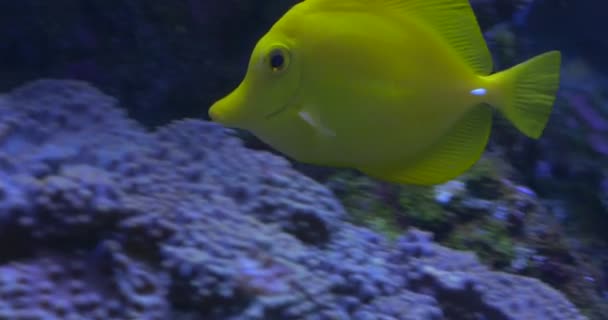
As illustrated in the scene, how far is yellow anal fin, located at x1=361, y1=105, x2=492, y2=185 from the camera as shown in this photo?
1546 millimetres

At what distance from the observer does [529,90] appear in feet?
4.90

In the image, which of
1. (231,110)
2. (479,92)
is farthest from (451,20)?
(231,110)

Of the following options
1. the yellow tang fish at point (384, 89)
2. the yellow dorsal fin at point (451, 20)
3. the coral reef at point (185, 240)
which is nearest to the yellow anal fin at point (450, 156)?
the yellow tang fish at point (384, 89)

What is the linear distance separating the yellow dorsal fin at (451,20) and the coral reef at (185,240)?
0.83 metres

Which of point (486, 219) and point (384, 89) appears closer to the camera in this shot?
point (384, 89)

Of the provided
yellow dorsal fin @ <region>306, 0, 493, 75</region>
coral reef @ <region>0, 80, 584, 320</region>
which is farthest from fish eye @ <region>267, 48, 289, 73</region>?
coral reef @ <region>0, 80, 584, 320</region>

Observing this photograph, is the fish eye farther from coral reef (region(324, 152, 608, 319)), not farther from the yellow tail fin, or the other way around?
coral reef (region(324, 152, 608, 319))

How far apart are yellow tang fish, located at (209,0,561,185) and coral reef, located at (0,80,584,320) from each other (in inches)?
19.2

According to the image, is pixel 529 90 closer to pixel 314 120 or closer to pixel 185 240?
pixel 314 120

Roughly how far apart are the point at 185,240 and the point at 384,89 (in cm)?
78

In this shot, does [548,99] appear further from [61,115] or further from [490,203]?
[61,115]

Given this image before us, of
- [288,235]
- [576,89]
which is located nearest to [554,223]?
[576,89]

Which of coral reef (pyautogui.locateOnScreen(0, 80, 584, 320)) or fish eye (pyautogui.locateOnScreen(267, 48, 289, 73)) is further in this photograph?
coral reef (pyautogui.locateOnScreen(0, 80, 584, 320))

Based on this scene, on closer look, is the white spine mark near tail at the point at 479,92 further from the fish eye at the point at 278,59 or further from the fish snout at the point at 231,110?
the fish snout at the point at 231,110
